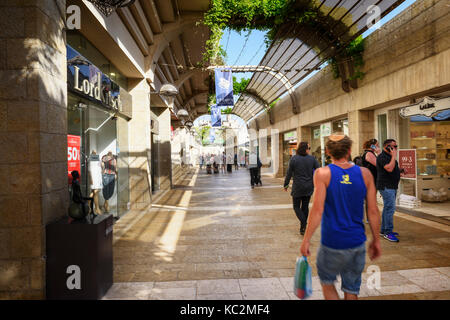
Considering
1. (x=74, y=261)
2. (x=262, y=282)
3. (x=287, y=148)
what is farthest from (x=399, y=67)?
(x=287, y=148)

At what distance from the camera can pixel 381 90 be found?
26.9 feet

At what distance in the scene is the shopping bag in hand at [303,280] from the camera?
2.24m

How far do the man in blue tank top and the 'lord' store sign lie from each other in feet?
13.8

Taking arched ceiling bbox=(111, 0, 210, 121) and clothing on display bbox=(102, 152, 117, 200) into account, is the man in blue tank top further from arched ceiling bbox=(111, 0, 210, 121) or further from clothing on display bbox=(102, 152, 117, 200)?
arched ceiling bbox=(111, 0, 210, 121)

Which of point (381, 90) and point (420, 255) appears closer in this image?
point (420, 255)

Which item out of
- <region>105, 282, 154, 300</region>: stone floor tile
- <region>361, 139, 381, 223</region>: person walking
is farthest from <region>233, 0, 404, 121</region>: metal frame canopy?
<region>105, 282, 154, 300</region>: stone floor tile

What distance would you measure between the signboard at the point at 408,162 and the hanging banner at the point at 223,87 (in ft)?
22.7

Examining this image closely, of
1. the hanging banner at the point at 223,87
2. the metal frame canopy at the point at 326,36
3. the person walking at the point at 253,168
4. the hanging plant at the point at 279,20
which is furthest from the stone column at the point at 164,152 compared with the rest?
the hanging plant at the point at 279,20

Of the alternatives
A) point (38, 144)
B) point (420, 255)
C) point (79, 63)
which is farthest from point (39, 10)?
point (420, 255)

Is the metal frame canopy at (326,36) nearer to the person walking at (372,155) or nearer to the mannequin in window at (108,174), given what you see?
the person walking at (372,155)

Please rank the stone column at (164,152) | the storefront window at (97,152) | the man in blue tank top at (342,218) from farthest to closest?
1. the stone column at (164,152)
2. the storefront window at (97,152)
3. the man in blue tank top at (342,218)
